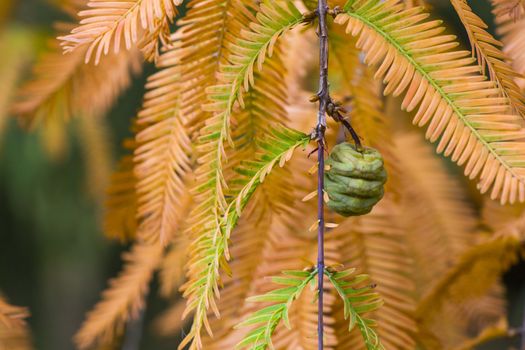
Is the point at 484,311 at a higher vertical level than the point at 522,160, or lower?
lower

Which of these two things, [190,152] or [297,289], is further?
[190,152]

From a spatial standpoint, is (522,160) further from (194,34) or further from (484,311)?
(484,311)

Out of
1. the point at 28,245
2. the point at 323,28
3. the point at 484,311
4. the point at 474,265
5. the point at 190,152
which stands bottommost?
the point at 28,245

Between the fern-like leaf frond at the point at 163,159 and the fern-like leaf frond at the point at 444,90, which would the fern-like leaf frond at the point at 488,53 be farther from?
the fern-like leaf frond at the point at 163,159

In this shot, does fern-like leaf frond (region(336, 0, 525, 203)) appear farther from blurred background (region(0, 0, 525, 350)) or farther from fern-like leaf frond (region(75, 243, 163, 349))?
blurred background (region(0, 0, 525, 350))

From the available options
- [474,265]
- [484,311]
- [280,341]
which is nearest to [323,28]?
[280,341]
